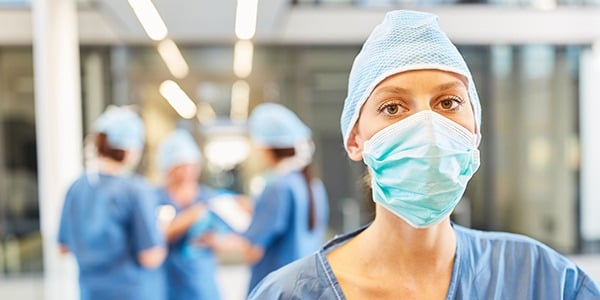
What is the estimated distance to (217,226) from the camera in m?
2.36

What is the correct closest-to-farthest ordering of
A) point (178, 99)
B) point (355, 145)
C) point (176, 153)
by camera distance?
point (355, 145) → point (176, 153) → point (178, 99)

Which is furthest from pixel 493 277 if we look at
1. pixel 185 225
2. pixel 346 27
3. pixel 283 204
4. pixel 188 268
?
pixel 346 27

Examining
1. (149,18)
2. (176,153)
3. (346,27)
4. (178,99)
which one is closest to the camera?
(149,18)

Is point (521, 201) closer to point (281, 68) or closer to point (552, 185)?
point (552, 185)

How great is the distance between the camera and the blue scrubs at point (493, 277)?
31.9 inches

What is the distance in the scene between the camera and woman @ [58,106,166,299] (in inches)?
76.2

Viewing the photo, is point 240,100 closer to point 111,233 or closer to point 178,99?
point 178,99

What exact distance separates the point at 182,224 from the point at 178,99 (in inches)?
56.7

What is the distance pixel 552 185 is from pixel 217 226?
2.71 meters

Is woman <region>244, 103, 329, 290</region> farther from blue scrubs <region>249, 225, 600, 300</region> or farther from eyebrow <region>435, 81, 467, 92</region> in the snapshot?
eyebrow <region>435, 81, 467, 92</region>

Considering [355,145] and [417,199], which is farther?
[355,145]

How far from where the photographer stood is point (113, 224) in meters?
1.93

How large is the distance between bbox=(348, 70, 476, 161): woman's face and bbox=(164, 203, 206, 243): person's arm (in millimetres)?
1613

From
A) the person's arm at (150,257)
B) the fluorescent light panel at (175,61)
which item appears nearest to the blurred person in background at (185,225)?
the person's arm at (150,257)
